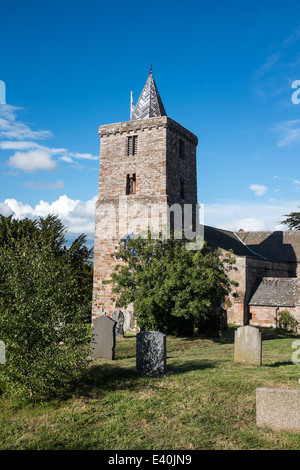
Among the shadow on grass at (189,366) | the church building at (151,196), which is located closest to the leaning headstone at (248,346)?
the shadow on grass at (189,366)

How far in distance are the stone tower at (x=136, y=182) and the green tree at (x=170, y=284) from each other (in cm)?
407

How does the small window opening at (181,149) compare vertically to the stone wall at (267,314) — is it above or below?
above

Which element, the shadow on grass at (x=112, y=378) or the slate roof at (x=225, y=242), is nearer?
the shadow on grass at (x=112, y=378)

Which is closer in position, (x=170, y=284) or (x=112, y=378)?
(x=112, y=378)

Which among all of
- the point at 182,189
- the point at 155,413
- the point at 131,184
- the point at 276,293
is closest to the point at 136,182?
the point at 131,184

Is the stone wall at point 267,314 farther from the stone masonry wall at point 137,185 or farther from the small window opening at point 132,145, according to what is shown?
the small window opening at point 132,145

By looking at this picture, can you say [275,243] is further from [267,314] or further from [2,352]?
[2,352]

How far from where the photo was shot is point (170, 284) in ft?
59.9

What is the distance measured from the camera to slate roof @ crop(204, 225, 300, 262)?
3569 centimetres

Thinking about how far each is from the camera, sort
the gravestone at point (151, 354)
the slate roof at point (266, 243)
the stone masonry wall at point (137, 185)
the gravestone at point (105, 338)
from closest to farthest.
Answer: the gravestone at point (151, 354), the gravestone at point (105, 338), the stone masonry wall at point (137, 185), the slate roof at point (266, 243)

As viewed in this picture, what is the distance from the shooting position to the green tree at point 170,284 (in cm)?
1834

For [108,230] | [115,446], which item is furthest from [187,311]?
[115,446]

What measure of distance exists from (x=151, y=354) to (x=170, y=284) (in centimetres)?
732
